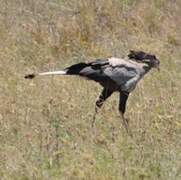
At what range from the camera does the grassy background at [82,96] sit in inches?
202

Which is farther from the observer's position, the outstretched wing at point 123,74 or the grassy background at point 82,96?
the outstretched wing at point 123,74

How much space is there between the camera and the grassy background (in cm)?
514

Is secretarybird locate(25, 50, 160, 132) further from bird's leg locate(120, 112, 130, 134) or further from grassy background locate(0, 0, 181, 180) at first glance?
grassy background locate(0, 0, 181, 180)

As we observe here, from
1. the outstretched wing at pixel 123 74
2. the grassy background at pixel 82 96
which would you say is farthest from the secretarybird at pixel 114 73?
the grassy background at pixel 82 96

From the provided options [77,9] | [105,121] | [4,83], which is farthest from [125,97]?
[77,9]

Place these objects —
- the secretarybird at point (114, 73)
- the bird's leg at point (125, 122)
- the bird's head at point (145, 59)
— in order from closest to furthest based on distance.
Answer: the bird's leg at point (125, 122), the secretarybird at point (114, 73), the bird's head at point (145, 59)

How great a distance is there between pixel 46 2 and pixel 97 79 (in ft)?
12.8

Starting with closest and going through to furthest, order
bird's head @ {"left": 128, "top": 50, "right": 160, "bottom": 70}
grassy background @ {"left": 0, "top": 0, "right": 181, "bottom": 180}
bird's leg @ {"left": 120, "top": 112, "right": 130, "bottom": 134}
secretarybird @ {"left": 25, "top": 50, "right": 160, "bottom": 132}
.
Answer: grassy background @ {"left": 0, "top": 0, "right": 181, "bottom": 180}
bird's leg @ {"left": 120, "top": 112, "right": 130, "bottom": 134}
secretarybird @ {"left": 25, "top": 50, "right": 160, "bottom": 132}
bird's head @ {"left": 128, "top": 50, "right": 160, "bottom": 70}

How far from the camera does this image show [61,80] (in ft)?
24.1

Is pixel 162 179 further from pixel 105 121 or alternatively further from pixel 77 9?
pixel 77 9

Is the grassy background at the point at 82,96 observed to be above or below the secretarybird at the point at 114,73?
below

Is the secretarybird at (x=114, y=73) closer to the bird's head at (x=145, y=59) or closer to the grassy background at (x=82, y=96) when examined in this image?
the bird's head at (x=145, y=59)

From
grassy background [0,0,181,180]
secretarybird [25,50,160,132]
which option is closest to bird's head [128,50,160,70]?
secretarybird [25,50,160,132]

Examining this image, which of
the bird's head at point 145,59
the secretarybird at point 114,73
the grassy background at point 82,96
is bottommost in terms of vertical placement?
the grassy background at point 82,96
